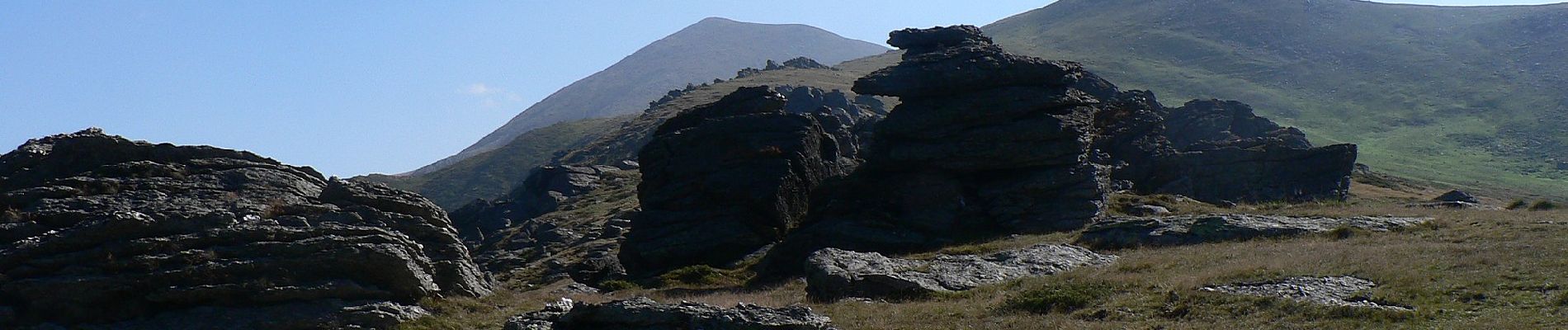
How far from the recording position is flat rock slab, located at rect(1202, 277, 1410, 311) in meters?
24.3

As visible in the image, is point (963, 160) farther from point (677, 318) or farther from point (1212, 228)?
point (677, 318)

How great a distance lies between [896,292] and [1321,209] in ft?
84.9

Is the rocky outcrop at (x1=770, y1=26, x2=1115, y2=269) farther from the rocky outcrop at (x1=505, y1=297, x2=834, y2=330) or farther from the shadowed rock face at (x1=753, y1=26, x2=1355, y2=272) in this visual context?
the rocky outcrop at (x1=505, y1=297, x2=834, y2=330)

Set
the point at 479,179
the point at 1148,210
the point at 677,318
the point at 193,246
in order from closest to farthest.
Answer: the point at 677,318 → the point at 193,246 → the point at 1148,210 → the point at 479,179

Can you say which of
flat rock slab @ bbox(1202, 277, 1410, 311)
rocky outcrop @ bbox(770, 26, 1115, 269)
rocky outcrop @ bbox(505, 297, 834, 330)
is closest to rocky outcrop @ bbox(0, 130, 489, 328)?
rocky outcrop @ bbox(505, 297, 834, 330)

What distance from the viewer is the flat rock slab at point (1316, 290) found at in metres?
24.3

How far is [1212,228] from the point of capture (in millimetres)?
40875

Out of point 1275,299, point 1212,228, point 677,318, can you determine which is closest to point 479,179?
point 1212,228

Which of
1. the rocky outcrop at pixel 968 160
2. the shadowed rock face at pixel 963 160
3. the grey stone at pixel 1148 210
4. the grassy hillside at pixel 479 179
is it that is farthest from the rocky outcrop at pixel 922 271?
the grassy hillside at pixel 479 179

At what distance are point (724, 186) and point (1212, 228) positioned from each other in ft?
67.0

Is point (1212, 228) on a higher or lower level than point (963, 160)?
lower

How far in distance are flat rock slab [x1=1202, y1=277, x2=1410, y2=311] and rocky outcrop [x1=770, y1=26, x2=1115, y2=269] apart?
64.4 ft

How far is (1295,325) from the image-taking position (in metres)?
22.3

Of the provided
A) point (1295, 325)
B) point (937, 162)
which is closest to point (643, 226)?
point (937, 162)
